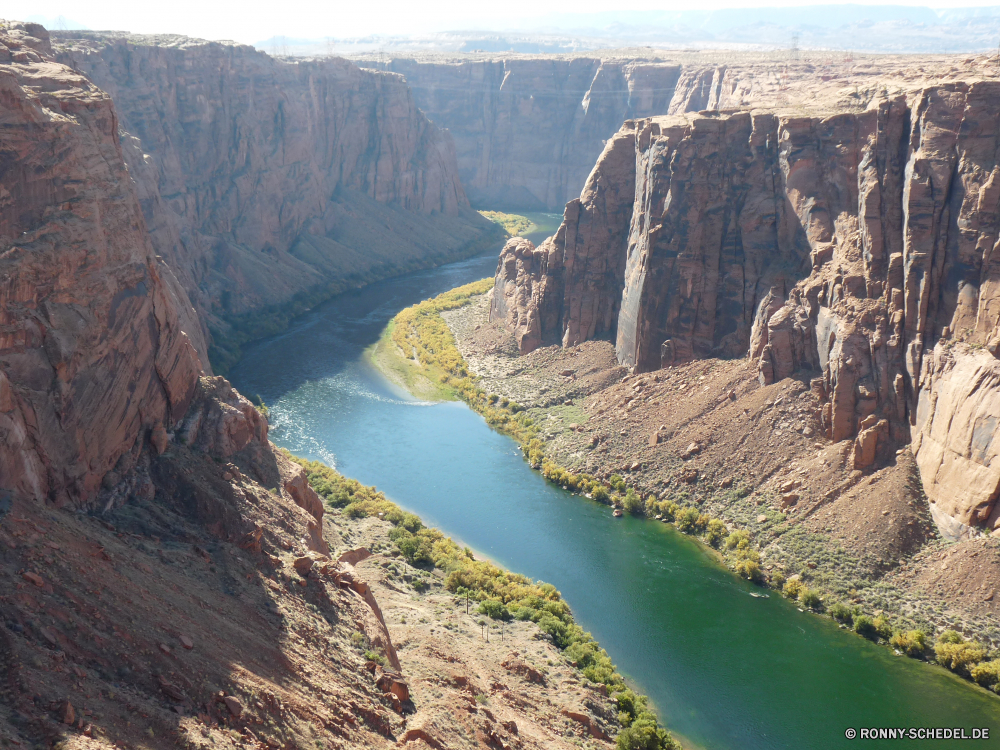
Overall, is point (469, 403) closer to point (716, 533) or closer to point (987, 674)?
point (716, 533)

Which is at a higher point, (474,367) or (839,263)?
(839,263)

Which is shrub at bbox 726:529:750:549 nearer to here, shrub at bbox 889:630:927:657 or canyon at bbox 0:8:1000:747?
canyon at bbox 0:8:1000:747

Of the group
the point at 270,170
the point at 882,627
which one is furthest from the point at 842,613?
the point at 270,170

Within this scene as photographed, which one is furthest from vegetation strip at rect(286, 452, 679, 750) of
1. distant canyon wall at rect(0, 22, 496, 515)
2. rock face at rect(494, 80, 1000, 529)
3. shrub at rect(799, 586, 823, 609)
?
rock face at rect(494, 80, 1000, 529)

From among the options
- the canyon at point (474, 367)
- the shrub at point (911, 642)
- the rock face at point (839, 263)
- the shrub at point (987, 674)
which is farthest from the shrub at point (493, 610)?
the rock face at point (839, 263)

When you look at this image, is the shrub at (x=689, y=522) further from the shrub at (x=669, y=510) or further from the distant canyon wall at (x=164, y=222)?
the distant canyon wall at (x=164, y=222)
